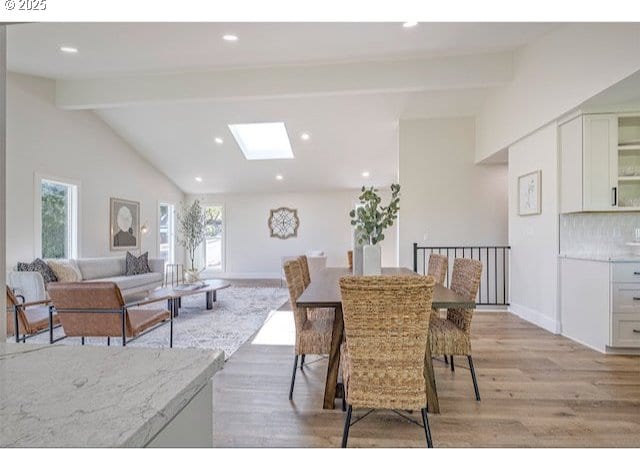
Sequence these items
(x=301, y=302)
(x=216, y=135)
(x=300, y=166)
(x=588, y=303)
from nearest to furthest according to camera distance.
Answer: (x=301, y=302)
(x=588, y=303)
(x=216, y=135)
(x=300, y=166)

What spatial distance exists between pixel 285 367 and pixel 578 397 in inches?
87.4

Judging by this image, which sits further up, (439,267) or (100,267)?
(439,267)

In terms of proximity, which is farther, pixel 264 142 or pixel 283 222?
pixel 283 222

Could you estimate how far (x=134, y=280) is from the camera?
5688 millimetres

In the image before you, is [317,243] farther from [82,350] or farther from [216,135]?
[82,350]

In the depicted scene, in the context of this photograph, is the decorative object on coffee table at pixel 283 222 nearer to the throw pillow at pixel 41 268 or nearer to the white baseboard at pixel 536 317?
the throw pillow at pixel 41 268

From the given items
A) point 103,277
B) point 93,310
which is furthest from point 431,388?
point 103,277

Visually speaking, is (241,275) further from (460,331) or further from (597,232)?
(597,232)

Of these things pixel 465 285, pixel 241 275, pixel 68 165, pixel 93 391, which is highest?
pixel 68 165

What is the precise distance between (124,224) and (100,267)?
1444mm

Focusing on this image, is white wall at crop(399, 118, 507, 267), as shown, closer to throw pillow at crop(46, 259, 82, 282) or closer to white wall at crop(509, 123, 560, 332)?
white wall at crop(509, 123, 560, 332)

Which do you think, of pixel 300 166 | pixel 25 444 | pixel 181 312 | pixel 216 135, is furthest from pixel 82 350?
pixel 300 166

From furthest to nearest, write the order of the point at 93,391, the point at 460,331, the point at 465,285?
the point at 465,285 < the point at 460,331 < the point at 93,391
